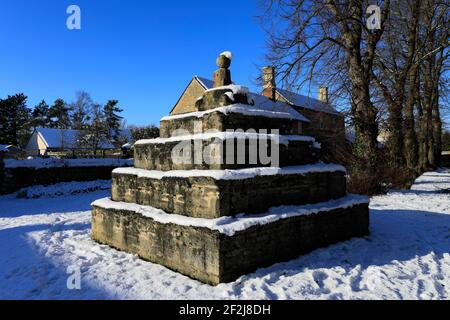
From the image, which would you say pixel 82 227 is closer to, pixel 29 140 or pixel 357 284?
pixel 357 284

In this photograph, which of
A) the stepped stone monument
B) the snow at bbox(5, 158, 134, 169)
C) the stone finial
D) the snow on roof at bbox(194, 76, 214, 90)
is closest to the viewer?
the stepped stone monument

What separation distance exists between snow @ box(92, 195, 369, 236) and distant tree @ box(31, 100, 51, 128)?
4606 centimetres

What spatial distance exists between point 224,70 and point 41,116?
164 ft

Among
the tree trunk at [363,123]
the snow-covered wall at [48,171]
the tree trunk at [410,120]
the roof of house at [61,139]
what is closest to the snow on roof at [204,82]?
the snow-covered wall at [48,171]

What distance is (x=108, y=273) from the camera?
4387 millimetres

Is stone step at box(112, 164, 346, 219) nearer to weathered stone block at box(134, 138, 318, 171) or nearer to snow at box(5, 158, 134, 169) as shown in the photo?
weathered stone block at box(134, 138, 318, 171)

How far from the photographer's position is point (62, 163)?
649 inches

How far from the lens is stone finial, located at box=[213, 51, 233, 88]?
5.58 meters

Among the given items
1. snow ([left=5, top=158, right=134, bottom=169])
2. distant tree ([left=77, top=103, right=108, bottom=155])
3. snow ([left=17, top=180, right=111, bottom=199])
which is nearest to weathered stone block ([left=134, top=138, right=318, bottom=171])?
snow ([left=17, top=180, right=111, bottom=199])

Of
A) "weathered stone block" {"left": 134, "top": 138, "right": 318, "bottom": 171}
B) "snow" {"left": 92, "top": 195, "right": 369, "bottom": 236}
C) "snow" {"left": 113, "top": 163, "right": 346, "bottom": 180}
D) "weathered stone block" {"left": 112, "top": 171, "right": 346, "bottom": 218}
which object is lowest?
"snow" {"left": 92, "top": 195, "right": 369, "bottom": 236}

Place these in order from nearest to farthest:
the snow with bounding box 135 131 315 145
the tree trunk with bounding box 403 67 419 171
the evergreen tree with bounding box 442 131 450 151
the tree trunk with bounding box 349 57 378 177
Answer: the snow with bounding box 135 131 315 145 < the tree trunk with bounding box 349 57 378 177 < the tree trunk with bounding box 403 67 419 171 < the evergreen tree with bounding box 442 131 450 151

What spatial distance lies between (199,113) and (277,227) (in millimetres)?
2326

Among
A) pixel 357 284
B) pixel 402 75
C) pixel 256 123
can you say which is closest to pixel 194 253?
pixel 357 284

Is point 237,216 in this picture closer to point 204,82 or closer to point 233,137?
point 233,137
